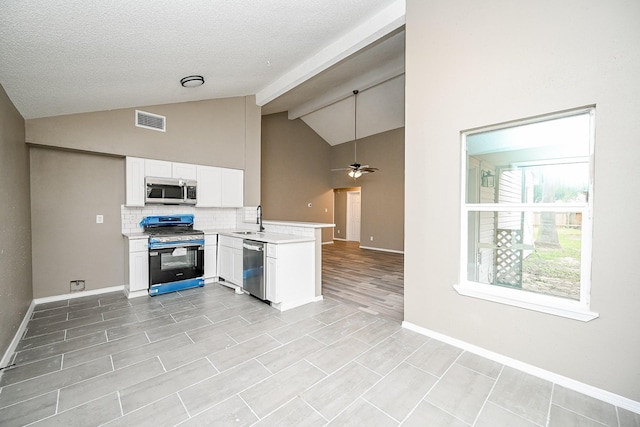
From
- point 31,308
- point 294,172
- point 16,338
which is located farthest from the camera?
point 294,172

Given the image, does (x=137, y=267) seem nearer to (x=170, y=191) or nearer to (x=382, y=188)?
(x=170, y=191)

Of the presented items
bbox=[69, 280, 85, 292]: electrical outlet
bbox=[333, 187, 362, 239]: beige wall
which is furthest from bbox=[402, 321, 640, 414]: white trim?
bbox=[333, 187, 362, 239]: beige wall

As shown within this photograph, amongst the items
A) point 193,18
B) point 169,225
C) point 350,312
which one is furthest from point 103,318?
point 193,18

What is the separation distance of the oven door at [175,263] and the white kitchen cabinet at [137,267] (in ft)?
0.39

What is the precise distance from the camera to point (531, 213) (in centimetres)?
222

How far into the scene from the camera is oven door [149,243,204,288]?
3.77 meters

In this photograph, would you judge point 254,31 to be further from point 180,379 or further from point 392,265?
point 392,265

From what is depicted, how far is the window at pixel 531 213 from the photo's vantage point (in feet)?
6.43

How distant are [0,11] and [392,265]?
21.0 feet

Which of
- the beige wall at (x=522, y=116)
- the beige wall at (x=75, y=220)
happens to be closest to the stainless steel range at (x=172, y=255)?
the beige wall at (x=75, y=220)

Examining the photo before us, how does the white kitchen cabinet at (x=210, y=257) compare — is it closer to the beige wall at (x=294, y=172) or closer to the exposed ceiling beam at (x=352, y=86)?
the beige wall at (x=294, y=172)

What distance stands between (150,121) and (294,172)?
195 inches

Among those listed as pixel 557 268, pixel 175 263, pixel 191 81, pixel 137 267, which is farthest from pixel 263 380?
pixel 191 81

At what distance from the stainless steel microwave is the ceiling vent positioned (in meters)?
0.82
